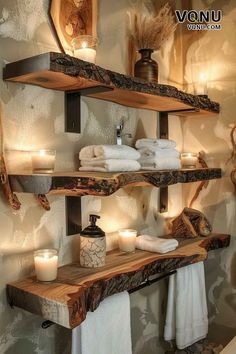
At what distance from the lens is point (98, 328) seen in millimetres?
1128

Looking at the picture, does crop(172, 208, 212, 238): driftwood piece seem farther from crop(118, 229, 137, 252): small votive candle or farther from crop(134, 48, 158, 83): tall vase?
crop(134, 48, 158, 83): tall vase

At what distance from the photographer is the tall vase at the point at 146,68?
4.51ft

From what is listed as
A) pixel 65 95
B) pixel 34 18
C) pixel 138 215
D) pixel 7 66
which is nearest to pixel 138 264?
pixel 138 215

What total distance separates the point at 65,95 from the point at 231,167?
874 millimetres

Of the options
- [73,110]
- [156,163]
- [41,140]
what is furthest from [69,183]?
[156,163]

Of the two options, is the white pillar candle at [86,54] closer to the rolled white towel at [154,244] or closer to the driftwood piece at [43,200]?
the driftwood piece at [43,200]

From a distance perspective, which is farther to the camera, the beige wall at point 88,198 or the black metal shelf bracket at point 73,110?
the black metal shelf bracket at point 73,110

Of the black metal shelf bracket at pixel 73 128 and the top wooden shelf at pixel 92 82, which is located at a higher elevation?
the top wooden shelf at pixel 92 82

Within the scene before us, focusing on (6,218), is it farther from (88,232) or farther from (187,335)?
(187,335)

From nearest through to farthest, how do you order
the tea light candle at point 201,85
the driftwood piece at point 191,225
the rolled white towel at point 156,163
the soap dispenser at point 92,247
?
the soap dispenser at point 92,247
the rolled white towel at point 156,163
the driftwood piece at point 191,225
the tea light candle at point 201,85

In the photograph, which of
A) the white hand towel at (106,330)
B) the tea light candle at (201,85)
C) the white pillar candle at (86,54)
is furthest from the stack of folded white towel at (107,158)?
the tea light candle at (201,85)

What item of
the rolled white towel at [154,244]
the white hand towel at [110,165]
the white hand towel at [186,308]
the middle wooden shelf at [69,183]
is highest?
the white hand towel at [110,165]

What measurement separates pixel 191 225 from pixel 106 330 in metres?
0.68

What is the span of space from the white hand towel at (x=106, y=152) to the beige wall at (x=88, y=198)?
0.07 meters
